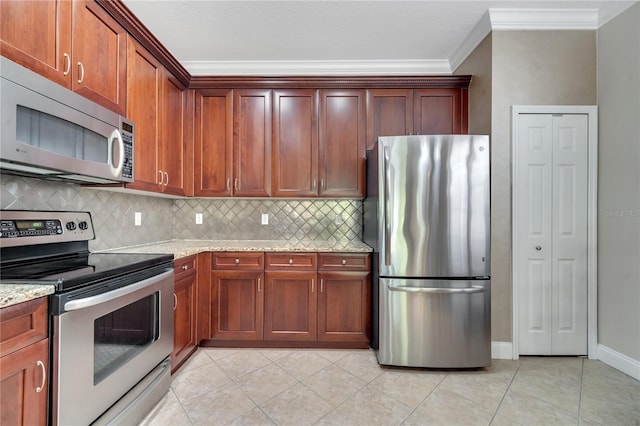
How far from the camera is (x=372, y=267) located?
258cm

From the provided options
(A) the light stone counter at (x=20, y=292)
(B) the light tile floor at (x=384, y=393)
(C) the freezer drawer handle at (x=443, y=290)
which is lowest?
(B) the light tile floor at (x=384, y=393)

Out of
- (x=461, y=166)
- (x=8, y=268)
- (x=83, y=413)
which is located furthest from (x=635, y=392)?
(x=8, y=268)

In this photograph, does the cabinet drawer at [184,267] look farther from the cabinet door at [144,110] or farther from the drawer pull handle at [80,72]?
the drawer pull handle at [80,72]

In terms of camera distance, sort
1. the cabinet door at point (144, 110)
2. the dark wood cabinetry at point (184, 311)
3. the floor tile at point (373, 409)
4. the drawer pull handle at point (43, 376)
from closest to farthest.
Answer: the drawer pull handle at point (43, 376) → the floor tile at point (373, 409) → the cabinet door at point (144, 110) → the dark wood cabinetry at point (184, 311)

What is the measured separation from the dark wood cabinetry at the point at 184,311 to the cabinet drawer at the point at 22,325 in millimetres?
1019

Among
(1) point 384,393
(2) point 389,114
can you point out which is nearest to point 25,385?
(1) point 384,393

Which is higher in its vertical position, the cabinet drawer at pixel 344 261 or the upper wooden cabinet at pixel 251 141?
the upper wooden cabinet at pixel 251 141

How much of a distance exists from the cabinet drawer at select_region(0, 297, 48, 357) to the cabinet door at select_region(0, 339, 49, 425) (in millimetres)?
26

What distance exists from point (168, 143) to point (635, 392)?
158 inches

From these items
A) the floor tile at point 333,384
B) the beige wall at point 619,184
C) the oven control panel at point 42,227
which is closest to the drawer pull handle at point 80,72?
the oven control panel at point 42,227

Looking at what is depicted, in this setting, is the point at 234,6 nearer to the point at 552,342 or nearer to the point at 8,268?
the point at 8,268

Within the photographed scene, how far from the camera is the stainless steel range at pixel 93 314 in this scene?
1.18 metres

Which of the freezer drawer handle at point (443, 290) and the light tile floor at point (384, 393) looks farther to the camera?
the freezer drawer handle at point (443, 290)

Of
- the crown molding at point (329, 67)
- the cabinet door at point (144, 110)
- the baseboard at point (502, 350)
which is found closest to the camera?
the cabinet door at point (144, 110)
